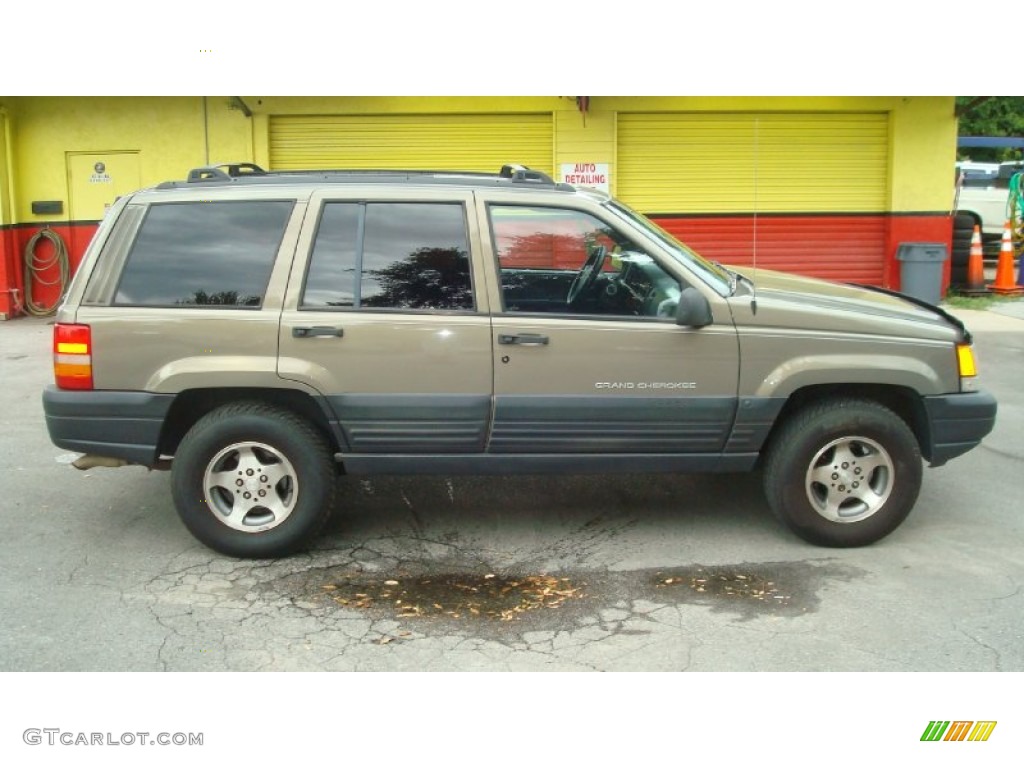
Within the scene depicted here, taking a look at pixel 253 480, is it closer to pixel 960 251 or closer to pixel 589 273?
pixel 589 273

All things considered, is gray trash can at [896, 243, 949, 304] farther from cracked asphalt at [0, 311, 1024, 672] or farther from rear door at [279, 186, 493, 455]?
rear door at [279, 186, 493, 455]

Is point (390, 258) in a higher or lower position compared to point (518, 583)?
higher

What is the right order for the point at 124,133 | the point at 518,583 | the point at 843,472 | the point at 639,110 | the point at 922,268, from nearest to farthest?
the point at 518,583 < the point at 843,472 < the point at 922,268 < the point at 639,110 < the point at 124,133

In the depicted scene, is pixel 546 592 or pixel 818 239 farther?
pixel 818 239

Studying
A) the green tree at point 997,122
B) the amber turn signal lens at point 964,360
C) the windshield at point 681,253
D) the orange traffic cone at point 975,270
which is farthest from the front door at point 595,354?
the green tree at point 997,122

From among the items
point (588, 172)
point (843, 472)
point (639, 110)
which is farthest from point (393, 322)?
point (639, 110)

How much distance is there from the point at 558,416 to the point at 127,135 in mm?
10789

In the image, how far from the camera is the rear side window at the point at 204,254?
17.5ft

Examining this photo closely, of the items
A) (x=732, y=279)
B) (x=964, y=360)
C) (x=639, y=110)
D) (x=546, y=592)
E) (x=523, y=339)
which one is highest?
(x=639, y=110)

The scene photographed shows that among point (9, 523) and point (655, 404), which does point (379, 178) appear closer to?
point (655, 404)

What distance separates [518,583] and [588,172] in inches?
381

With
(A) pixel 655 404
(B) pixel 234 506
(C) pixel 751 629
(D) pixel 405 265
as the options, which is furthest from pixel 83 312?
(C) pixel 751 629

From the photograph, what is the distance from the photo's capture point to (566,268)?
5512mm

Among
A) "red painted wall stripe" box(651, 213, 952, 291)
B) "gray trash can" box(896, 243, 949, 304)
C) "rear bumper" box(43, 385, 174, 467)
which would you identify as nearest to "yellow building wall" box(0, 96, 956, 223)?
"red painted wall stripe" box(651, 213, 952, 291)
